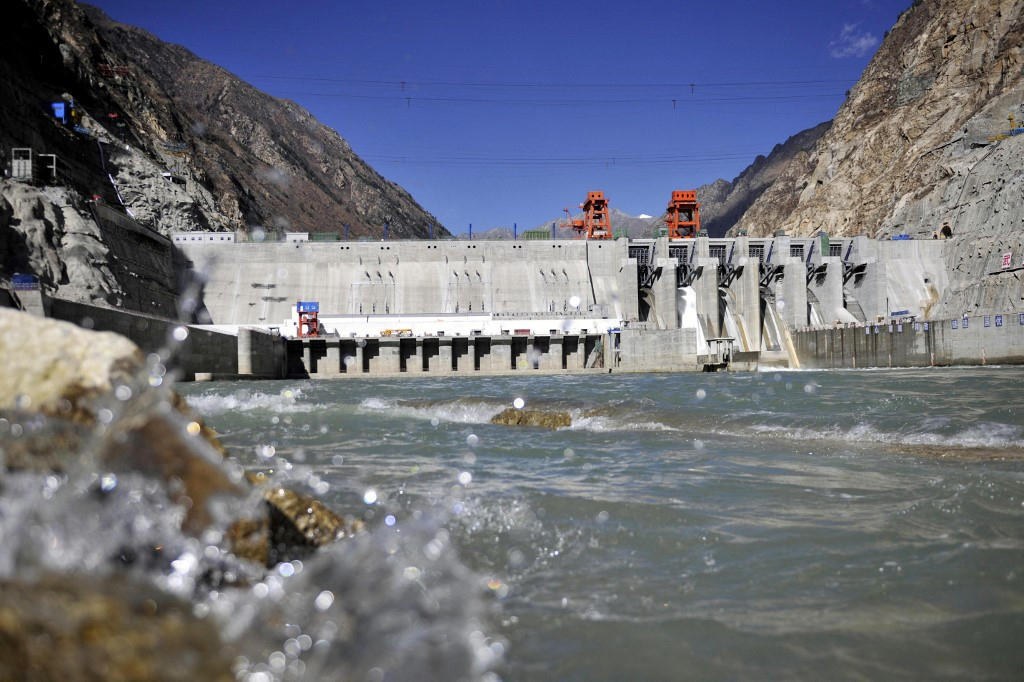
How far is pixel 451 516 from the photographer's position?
15.4ft

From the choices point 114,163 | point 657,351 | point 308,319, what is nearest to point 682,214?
point 657,351

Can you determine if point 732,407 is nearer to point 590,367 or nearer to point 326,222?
point 590,367

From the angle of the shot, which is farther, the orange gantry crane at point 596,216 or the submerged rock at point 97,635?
the orange gantry crane at point 596,216

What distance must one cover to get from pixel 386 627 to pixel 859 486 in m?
4.83

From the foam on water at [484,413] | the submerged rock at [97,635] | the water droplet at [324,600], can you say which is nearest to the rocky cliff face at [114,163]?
the foam on water at [484,413]

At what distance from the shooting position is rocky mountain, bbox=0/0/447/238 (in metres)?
42.8

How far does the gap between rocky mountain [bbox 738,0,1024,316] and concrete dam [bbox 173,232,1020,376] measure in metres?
3.83

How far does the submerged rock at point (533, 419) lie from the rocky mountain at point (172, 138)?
34.4 metres

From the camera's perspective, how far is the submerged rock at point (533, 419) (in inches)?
430

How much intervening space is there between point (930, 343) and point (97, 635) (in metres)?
38.3

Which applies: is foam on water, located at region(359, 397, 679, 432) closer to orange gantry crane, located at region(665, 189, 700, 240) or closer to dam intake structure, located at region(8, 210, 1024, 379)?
dam intake structure, located at region(8, 210, 1024, 379)

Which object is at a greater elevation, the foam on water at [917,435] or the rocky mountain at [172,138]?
the rocky mountain at [172,138]

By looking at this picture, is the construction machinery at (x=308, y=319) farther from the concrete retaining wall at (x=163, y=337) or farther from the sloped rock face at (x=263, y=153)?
the sloped rock face at (x=263, y=153)

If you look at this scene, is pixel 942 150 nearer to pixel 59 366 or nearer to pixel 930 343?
pixel 930 343
